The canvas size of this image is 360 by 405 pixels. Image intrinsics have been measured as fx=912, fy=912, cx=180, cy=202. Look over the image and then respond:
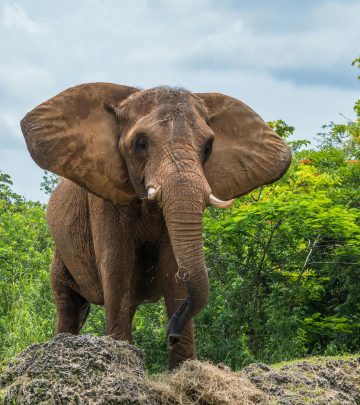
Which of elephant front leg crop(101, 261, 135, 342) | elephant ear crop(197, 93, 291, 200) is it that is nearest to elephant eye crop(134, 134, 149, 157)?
elephant ear crop(197, 93, 291, 200)

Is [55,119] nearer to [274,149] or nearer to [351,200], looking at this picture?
[274,149]

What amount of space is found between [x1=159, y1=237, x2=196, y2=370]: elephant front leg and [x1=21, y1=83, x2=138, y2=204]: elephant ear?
56 cm

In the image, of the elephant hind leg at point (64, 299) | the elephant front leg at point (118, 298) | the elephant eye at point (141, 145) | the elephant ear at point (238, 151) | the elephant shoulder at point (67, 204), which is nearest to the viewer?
the elephant eye at point (141, 145)

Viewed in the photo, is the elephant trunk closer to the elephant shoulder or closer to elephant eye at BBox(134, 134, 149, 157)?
elephant eye at BBox(134, 134, 149, 157)

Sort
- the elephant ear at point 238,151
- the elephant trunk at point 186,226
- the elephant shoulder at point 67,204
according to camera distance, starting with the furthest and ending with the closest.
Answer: the elephant shoulder at point 67,204 → the elephant ear at point 238,151 → the elephant trunk at point 186,226

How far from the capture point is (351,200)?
505 inches

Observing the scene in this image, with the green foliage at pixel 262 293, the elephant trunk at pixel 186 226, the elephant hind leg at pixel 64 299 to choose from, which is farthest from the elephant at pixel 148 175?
the green foliage at pixel 262 293

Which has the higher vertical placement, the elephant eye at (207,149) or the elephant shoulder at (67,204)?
the elephant eye at (207,149)

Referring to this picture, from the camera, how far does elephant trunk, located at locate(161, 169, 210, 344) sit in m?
6.18

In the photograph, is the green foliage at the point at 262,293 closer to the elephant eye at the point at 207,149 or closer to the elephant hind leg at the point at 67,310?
the elephant hind leg at the point at 67,310

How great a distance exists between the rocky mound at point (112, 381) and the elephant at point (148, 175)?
363 millimetres

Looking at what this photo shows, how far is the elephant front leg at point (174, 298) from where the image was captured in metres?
7.10

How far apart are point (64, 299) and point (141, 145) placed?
290 centimetres

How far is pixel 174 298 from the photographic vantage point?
7.13 metres
